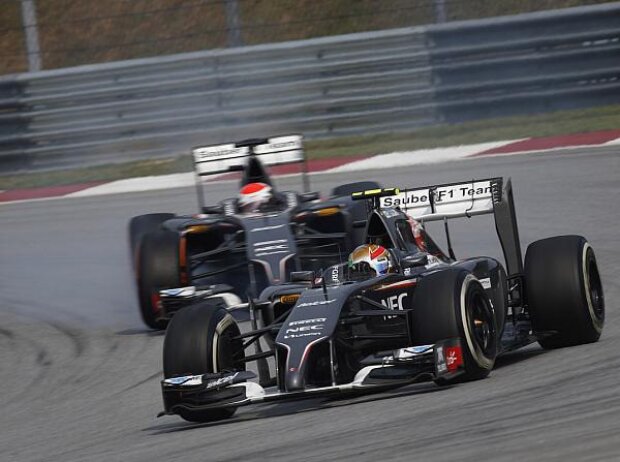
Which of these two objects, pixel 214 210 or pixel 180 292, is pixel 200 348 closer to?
pixel 180 292

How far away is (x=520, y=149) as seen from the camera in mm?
16609

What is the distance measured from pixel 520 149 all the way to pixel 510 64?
49.9 inches

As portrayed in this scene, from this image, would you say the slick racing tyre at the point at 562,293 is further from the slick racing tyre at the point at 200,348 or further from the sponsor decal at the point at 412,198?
the slick racing tyre at the point at 200,348

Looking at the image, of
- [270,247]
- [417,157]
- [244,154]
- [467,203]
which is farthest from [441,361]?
[417,157]

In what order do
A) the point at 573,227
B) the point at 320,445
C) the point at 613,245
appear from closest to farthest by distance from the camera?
the point at 320,445, the point at 613,245, the point at 573,227

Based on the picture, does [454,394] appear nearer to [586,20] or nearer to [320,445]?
[320,445]

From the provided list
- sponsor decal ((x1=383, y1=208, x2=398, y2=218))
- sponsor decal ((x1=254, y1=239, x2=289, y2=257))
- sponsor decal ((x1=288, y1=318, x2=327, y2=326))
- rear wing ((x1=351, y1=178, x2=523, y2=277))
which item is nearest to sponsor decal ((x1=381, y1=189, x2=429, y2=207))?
rear wing ((x1=351, y1=178, x2=523, y2=277))

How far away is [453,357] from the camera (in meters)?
6.91

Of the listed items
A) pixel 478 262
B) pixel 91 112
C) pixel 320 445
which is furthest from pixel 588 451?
pixel 91 112

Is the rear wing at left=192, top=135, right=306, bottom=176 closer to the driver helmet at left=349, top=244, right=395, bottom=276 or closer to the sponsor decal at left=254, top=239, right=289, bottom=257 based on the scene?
the sponsor decal at left=254, top=239, right=289, bottom=257

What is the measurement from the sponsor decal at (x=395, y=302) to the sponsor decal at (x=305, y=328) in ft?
1.96

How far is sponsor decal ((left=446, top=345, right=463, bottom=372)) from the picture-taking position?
6.89 m

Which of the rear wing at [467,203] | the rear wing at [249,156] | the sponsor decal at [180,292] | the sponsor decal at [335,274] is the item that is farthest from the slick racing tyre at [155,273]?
the sponsor decal at [335,274]

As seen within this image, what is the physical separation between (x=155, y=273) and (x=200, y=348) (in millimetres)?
3466
